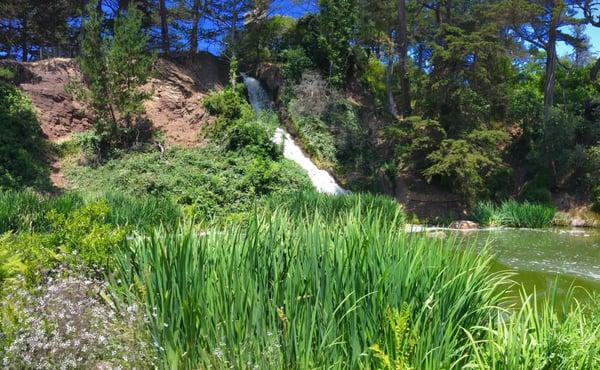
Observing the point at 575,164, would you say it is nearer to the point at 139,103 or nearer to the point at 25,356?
the point at 139,103

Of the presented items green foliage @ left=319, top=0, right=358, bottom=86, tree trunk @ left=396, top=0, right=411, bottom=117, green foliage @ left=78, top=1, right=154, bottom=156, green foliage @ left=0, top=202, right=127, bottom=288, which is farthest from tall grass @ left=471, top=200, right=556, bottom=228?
green foliage @ left=0, top=202, right=127, bottom=288

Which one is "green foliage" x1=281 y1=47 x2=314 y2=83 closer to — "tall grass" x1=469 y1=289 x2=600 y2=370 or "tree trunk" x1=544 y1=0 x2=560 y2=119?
"tree trunk" x1=544 y1=0 x2=560 y2=119

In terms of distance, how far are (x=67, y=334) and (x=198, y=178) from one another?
12.8 m

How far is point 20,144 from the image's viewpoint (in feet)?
50.2

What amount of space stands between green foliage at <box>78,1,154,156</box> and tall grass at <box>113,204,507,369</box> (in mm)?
14558

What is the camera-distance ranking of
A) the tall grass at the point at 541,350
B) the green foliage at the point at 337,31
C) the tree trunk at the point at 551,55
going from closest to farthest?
the tall grass at the point at 541,350, the tree trunk at the point at 551,55, the green foliage at the point at 337,31

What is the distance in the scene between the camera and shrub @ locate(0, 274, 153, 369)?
2.51 metres

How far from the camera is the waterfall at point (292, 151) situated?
18.3 meters

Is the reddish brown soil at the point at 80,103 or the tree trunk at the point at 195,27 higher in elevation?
the tree trunk at the point at 195,27

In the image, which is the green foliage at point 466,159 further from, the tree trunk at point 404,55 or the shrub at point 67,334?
the shrub at point 67,334

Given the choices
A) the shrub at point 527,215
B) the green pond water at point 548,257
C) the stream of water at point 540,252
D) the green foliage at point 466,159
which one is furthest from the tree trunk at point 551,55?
the green pond water at point 548,257

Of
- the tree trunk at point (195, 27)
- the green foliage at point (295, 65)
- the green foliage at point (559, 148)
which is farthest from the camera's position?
the tree trunk at point (195, 27)

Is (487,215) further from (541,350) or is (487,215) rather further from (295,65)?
(541,350)

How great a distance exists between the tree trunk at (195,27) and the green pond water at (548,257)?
15672mm
